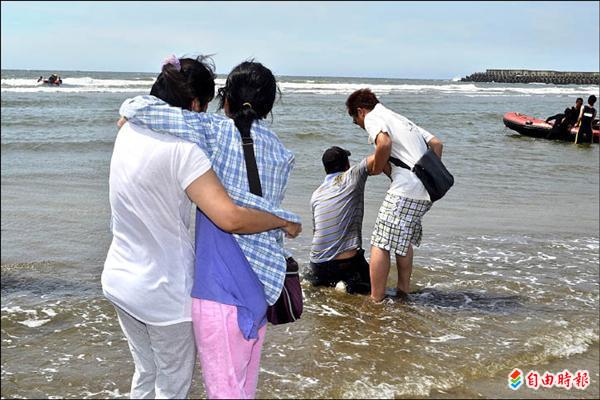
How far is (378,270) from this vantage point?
490 centimetres

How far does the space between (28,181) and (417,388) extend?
25.5 ft

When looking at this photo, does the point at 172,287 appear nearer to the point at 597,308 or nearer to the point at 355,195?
the point at 355,195

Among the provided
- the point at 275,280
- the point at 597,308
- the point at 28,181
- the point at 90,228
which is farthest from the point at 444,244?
the point at 28,181

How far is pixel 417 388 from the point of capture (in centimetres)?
351

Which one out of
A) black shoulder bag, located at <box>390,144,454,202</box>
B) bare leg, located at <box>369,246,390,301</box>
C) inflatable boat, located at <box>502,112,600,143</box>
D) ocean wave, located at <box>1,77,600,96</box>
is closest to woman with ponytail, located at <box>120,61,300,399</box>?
black shoulder bag, located at <box>390,144,454,202</box>

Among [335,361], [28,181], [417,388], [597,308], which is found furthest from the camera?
[28,181]

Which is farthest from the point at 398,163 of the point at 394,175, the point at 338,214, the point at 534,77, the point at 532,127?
the point at 534,77

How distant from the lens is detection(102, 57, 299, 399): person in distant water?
1984 mm

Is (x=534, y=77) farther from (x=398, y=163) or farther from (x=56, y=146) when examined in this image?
(x=398, y=163)

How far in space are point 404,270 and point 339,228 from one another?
2.04 ft

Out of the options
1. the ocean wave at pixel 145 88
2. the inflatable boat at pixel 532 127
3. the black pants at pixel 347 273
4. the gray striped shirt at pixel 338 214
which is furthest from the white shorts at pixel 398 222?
the ocean wave at pixel 145 88

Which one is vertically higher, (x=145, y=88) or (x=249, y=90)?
(x=145, y=88)

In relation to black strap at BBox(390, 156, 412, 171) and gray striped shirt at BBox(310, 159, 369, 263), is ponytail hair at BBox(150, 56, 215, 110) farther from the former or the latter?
gray striped shirt at BBox(310, 159, 369, 263)

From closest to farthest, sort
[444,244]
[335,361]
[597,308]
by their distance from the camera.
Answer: [335,361]
[597,308]
[444,244]
